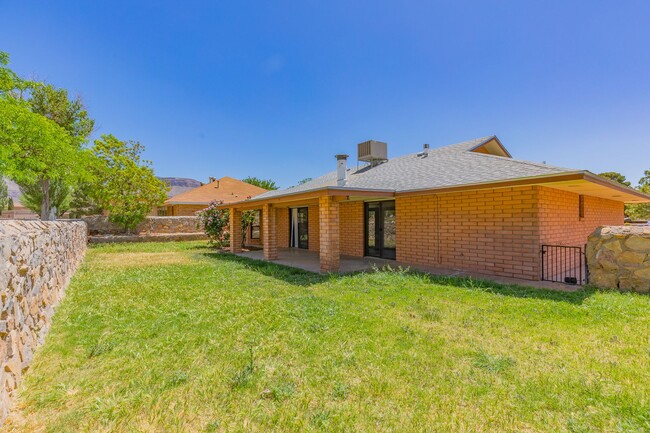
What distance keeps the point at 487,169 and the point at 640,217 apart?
1062 inches

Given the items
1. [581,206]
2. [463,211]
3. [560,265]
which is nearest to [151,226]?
[463,211]

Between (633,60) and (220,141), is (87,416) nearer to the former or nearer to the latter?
(633,60)

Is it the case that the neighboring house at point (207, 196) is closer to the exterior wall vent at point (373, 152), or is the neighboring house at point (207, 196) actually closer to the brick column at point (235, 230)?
the brick column at point (235, 230)

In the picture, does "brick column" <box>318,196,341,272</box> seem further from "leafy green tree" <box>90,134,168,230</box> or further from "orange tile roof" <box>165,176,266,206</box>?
"orange tile roof" <box>165,176,266,206</box>

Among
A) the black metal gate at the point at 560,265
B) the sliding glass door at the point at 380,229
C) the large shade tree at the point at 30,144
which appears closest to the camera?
the black metal gate at the point at 560,265

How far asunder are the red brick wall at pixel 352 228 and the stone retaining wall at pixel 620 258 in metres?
7.18

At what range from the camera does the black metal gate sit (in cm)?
730

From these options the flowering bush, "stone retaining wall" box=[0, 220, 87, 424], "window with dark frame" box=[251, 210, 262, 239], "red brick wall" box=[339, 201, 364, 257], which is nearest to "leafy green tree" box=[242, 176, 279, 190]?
"window with dark frame" box=[251, 210, 262, 239]

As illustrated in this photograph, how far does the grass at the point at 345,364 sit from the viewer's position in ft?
8.06

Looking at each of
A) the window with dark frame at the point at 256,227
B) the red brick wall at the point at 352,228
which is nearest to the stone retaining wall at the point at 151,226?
the window with dark frame at the point at 256,227

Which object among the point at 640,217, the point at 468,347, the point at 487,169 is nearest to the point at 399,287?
the point at 468,347

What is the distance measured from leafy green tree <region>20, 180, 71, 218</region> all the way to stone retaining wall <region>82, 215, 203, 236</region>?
90.0 inches

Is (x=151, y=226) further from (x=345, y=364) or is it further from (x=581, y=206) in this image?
(x=581, y=206)

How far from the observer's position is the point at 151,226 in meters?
21.0
